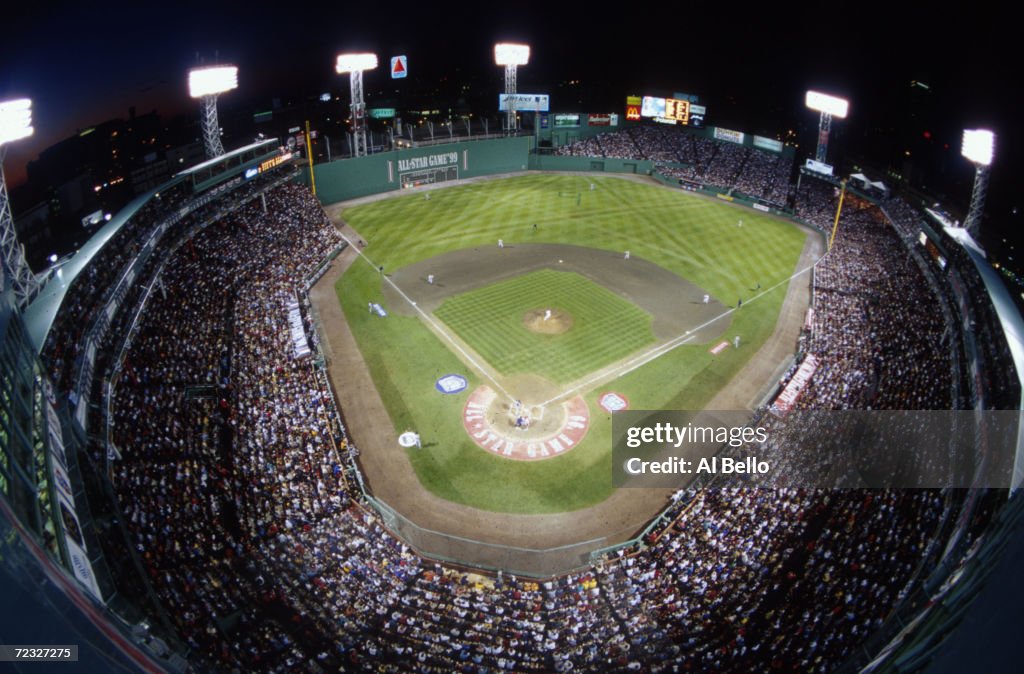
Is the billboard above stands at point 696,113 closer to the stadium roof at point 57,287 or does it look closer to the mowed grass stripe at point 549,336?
the mowed grass stripe at point 549,336

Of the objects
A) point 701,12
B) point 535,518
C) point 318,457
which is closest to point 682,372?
point 535,518

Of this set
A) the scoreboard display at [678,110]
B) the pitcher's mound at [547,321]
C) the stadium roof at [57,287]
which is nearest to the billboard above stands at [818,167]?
the scoreboard display at [678,110]

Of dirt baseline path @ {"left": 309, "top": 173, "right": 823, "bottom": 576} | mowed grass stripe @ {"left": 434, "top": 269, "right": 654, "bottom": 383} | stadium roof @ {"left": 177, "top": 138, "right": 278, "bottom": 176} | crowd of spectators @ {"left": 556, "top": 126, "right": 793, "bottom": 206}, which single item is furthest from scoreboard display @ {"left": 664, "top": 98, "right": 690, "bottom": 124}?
dirt baseline path @ {"left": 309, "top": 173, "right": 823, "bottom": 576}

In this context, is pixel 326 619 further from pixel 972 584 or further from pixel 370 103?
pixel 370 103

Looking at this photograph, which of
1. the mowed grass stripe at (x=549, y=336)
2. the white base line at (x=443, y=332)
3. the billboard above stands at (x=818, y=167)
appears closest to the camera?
the white base line at (x=443, y=332)

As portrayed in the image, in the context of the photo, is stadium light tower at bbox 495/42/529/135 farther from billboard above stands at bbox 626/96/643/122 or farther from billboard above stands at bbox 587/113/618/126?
billboard above stands at bbox 626/96/643/122
